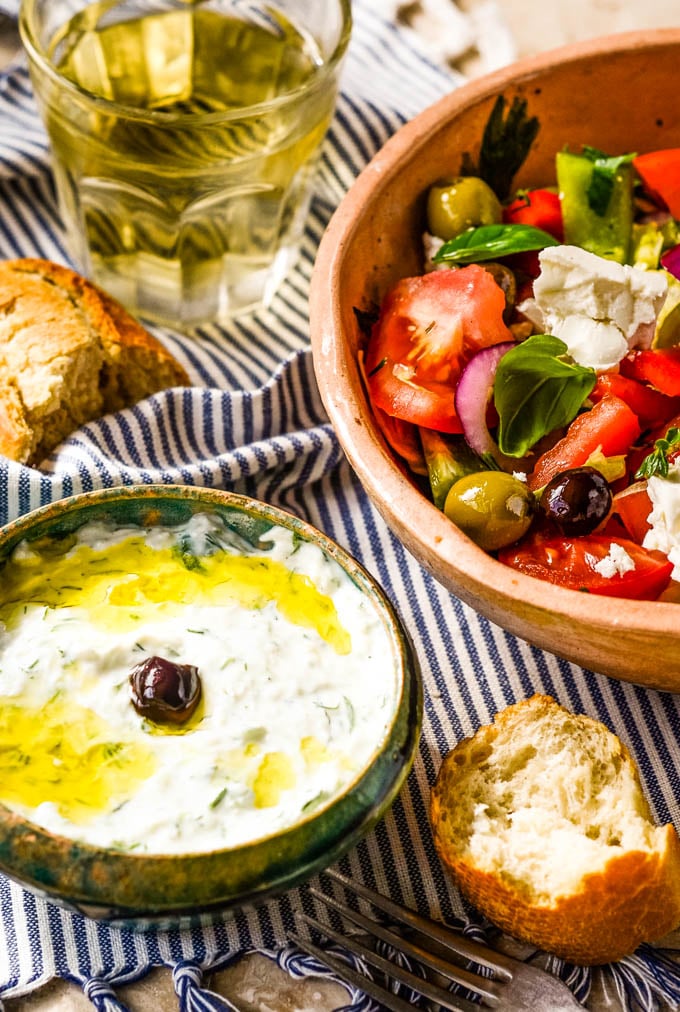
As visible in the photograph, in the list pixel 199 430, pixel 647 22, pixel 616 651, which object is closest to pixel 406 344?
pixel 199 430

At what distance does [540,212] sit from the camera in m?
2.43

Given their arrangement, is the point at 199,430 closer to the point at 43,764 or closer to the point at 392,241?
the point at 392,241

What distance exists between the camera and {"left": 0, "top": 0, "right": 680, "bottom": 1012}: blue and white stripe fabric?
185 centimetres

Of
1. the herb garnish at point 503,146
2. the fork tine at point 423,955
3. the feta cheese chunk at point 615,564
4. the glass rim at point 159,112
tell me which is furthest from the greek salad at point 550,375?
the fork tine at point 423,955

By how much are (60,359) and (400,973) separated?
1.29 m

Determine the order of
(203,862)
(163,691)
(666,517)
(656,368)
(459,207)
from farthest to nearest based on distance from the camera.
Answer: (459,207)
(656,368)
(666,517)
(163,691)
(203,862)

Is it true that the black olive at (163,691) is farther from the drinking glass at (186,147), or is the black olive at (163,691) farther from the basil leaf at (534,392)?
the drinking glass at (186,147)

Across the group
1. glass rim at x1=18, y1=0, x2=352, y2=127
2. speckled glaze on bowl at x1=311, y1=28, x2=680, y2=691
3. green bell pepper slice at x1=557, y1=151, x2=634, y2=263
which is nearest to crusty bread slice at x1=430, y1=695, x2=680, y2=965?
speckled glaze on bowl at x1=311, y1=28, x2=680, y2=691

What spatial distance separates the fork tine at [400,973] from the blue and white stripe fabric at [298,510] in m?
0.06

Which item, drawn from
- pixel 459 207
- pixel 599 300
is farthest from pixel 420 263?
pixel 599 300

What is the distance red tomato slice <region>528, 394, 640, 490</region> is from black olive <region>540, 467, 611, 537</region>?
12 centimetres

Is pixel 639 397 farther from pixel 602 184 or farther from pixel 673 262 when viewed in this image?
pixel 602 184

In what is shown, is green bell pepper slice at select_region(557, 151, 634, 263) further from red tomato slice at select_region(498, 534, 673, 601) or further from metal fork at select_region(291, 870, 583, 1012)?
metal fork at select_region(291, 870, 583, 1012)

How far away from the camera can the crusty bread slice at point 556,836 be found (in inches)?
68.9
